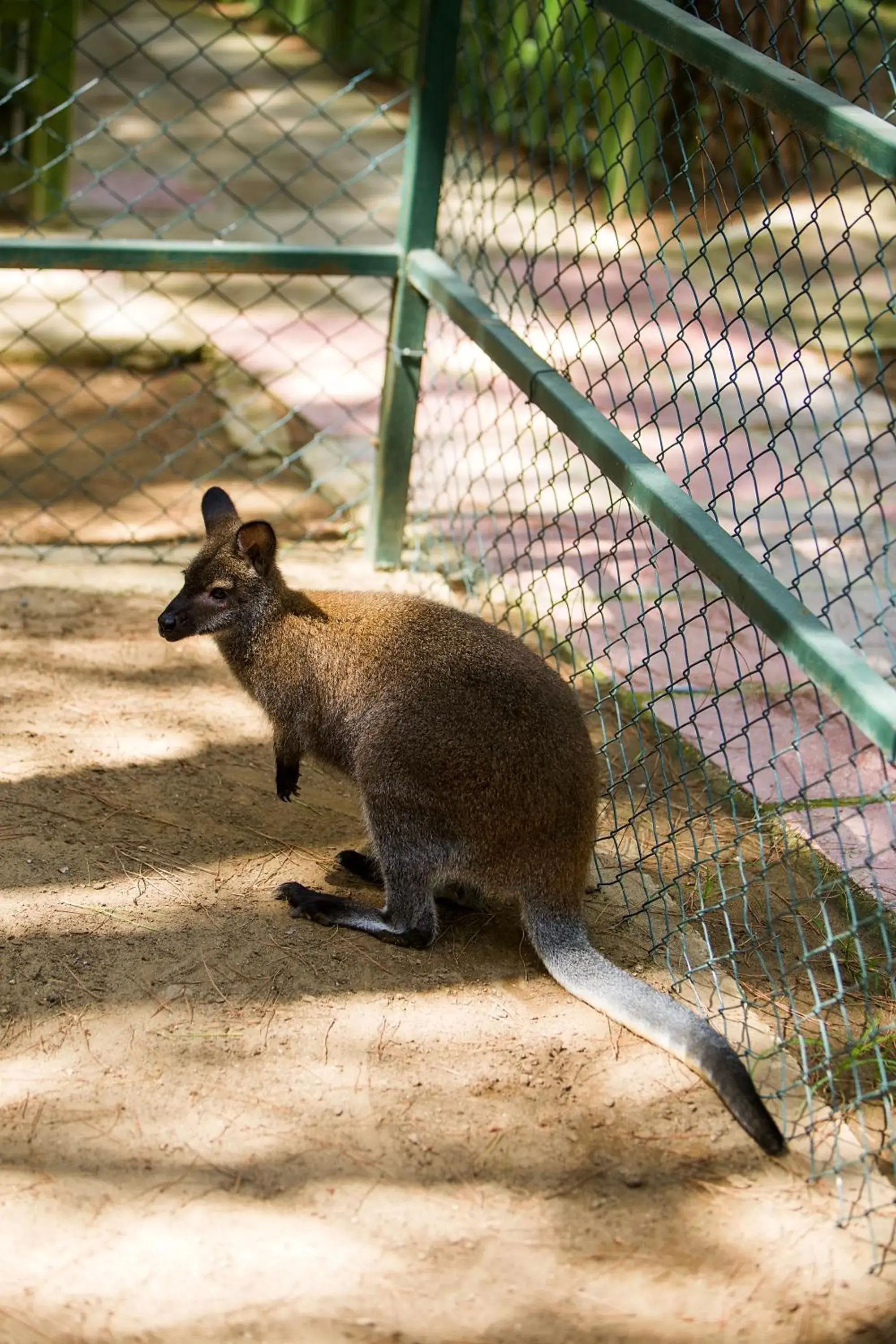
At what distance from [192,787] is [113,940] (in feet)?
2.39

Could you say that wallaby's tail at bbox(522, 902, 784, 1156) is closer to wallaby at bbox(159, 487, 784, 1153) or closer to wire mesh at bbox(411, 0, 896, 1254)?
wallaby at bbox(159, 487, 784, 1153)

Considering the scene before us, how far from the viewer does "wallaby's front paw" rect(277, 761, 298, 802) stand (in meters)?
3.78

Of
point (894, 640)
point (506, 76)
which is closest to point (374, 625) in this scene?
point (894, 640)

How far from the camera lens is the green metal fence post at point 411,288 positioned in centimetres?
466

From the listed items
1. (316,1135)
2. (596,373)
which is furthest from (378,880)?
(596,373)

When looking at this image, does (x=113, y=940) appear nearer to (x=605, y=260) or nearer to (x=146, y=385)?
(x=146, y=385)

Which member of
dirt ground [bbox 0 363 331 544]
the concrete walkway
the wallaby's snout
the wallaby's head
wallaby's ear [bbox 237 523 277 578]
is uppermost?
wallaby's ear [bbox 237 523 277 578]

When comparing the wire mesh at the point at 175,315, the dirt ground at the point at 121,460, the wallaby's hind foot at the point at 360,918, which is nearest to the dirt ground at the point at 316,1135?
the wallaby's hind foot at the point at 360,918

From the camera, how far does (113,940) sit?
331 centimetres

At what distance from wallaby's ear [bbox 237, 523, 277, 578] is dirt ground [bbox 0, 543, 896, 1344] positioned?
24.2 inches

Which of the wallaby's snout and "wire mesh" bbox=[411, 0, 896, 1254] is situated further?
the wallaby's snout

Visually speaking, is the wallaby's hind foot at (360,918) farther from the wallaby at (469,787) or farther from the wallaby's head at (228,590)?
the wallaby's head at (228,590)

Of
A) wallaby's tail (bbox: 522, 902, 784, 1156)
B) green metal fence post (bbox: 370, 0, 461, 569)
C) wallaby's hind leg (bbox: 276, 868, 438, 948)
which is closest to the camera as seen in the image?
wallaby's tail (bbox: 522, 902, 784, 1156)

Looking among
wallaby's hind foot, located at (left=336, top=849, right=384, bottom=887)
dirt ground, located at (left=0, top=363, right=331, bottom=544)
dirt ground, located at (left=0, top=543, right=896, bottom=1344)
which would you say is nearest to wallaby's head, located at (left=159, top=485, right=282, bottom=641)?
dirt ground, located at (left=0, top=543, right=896, bottom=1344)
